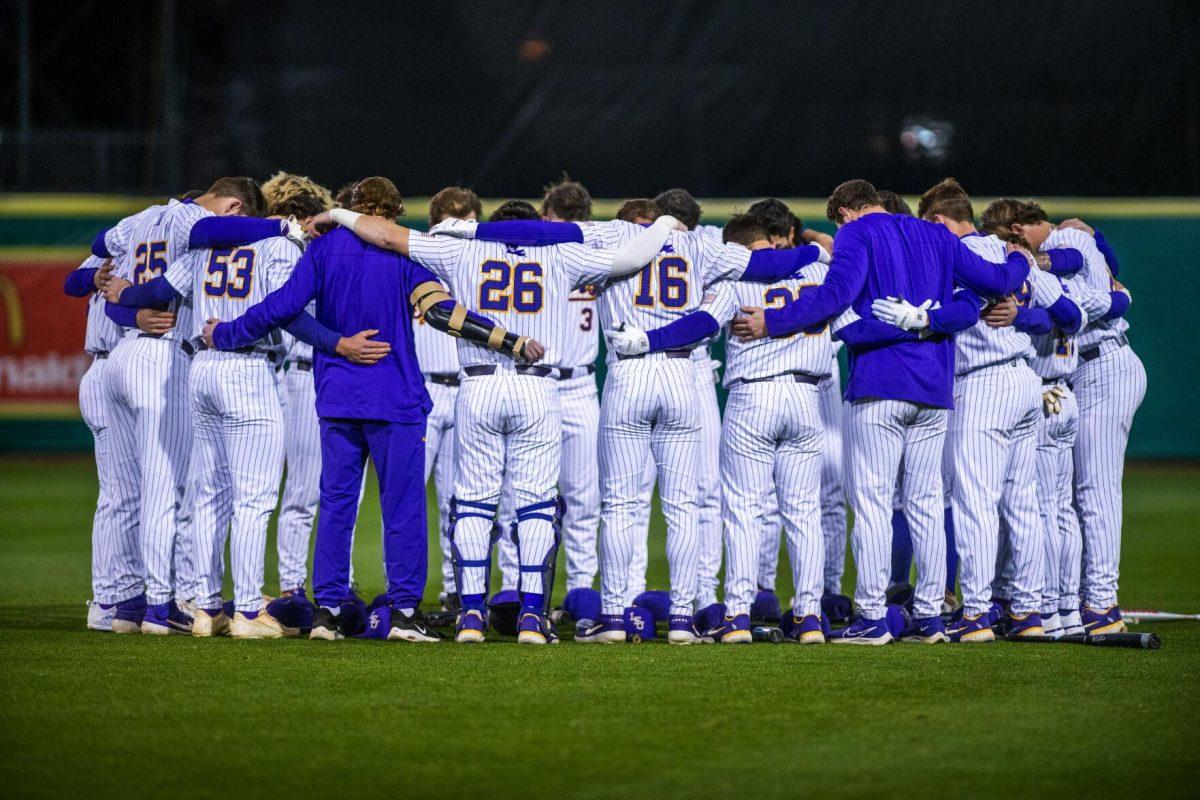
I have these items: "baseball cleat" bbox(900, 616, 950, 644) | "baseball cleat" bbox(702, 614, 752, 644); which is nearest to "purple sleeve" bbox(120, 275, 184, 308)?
"baseball cleat" bbox(702, 614, 752, 644)

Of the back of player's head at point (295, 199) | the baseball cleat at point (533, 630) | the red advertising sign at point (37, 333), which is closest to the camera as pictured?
the baseball cleat at point (533, 630)

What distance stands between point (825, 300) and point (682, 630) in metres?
1.54

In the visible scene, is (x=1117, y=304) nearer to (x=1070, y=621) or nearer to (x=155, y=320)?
(x=1070, y=621)

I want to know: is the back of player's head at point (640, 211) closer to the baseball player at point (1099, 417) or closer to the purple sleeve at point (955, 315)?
the purple sleeve at point (955, 315)

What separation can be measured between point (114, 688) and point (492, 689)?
132 cm

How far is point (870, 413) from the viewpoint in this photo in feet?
21.3

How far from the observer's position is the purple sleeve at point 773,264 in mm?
6559

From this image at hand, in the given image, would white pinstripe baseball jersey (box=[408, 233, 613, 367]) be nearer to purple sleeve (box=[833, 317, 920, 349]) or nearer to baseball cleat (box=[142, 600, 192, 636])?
purple sleeve (box=[833, 317, 920, 349])

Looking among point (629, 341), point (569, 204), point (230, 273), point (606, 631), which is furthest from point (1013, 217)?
point (230, 273)

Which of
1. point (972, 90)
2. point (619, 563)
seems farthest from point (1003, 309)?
point (972, 90)

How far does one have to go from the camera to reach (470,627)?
6.42 m

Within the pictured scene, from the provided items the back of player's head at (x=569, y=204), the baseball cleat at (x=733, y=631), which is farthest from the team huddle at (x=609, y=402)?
the back of player's head at (x=569, y=204)

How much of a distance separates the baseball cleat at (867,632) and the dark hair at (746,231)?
5.67ft

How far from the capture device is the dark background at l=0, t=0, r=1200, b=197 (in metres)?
17.2
